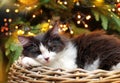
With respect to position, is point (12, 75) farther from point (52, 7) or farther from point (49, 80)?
point (52, 7)

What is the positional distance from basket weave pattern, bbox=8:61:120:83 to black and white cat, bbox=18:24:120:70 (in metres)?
0.08

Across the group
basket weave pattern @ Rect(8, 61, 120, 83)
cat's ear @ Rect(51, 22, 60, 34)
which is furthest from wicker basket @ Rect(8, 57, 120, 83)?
cat's ear @ Rect(51, 22, 60, 34)

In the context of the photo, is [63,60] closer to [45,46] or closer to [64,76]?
[45,46]

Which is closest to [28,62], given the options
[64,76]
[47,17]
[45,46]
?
[45,46]

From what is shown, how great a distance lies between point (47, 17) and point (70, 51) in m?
0.63

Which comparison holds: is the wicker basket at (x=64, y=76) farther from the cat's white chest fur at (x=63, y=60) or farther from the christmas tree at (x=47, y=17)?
the christmas tree at (x=47, y=17)

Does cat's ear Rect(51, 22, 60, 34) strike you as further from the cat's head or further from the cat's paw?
the cat's paw

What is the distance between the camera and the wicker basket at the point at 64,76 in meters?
1.07

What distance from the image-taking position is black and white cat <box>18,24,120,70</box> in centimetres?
125

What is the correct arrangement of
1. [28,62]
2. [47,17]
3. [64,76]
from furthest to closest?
[47,17], [28,62], [64,76]

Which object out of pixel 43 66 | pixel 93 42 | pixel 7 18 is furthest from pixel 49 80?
pixel 7 18

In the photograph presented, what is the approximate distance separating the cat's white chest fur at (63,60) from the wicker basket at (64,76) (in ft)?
0.19

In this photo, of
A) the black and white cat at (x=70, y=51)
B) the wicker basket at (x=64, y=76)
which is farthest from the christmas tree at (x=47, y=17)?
the wicker basket at (x=64, y=76)

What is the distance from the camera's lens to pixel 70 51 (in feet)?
4.37
